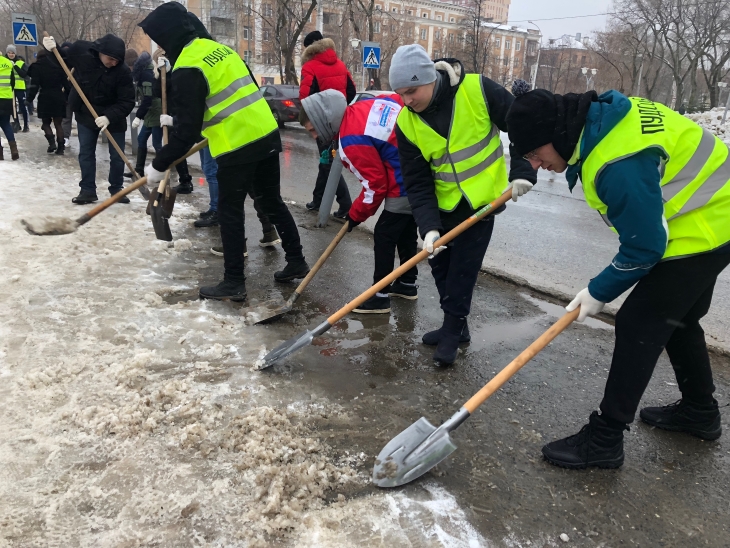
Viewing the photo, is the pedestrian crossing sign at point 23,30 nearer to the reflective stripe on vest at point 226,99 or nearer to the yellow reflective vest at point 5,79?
the yellow reflective vest at point 5,79

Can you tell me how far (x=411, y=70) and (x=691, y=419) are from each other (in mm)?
2139

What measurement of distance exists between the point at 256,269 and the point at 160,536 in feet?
9.77

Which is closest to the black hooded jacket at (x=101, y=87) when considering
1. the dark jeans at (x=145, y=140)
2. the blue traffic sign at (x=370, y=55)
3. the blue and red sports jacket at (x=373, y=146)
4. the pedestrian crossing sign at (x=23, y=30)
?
the dark jeans at (x=145, y=140)

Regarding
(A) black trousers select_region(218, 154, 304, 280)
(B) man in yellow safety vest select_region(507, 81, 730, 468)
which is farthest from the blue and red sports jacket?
(B) man in yellow safety vest select_region(507, 81, 730, 468)

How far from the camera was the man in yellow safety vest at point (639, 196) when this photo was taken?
1.94m

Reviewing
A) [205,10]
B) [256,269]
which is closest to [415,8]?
[205,10]

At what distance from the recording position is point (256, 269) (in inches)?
188

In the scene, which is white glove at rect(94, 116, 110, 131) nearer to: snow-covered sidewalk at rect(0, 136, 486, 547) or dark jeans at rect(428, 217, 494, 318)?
snow-covered sidewalk at rect(0, 136, 486, 547)

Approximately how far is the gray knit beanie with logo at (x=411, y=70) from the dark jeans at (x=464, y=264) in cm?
83

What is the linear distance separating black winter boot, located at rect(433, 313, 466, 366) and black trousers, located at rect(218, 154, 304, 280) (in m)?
1.61

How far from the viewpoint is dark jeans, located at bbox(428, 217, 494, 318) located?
10.3ft

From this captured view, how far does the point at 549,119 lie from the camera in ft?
6.79

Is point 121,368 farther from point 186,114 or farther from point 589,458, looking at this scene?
point 589,458

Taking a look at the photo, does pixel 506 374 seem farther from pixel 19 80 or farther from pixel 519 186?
pixel 19 80
